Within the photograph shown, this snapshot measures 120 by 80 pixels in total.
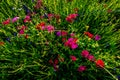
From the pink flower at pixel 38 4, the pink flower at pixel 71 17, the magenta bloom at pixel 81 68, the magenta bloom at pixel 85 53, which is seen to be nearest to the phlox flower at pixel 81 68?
the magenta bloom at pixel 81 68

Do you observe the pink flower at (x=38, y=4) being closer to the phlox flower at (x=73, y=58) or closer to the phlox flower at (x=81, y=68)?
the phlox flower at (x=73, y=58)

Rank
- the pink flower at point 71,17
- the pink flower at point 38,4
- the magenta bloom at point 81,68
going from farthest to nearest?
the pink flower at point 38,4 → the pink flower at point 71,17 → the magenta bloom at point 81,68

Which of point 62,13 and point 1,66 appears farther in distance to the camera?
point 62,13

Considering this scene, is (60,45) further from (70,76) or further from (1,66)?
(1,66)

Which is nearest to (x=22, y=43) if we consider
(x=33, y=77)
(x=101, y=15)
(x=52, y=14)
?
(x=33, y=77)

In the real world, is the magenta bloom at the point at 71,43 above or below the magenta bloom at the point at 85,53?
above

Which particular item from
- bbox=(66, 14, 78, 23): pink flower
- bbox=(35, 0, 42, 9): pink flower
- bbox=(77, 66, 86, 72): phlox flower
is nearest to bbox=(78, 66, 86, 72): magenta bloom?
bbox=(77, 66, 86, 72): phlox flower

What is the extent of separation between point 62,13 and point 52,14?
124mm

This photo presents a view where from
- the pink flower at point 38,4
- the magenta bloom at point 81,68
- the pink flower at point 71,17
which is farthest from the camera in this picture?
the pink flower at point 38,4

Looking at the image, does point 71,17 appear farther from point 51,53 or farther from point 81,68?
point 81,68

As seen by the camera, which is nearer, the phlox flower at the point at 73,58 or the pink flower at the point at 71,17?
the phlox flower at the point at 73,58

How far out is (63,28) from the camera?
2807 millimetres

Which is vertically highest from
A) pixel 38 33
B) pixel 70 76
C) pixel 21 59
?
pixel 38 33

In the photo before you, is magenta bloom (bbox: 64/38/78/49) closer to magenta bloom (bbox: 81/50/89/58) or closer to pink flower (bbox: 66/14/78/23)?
magenta bloom (bbox: 81/50/89/58)
